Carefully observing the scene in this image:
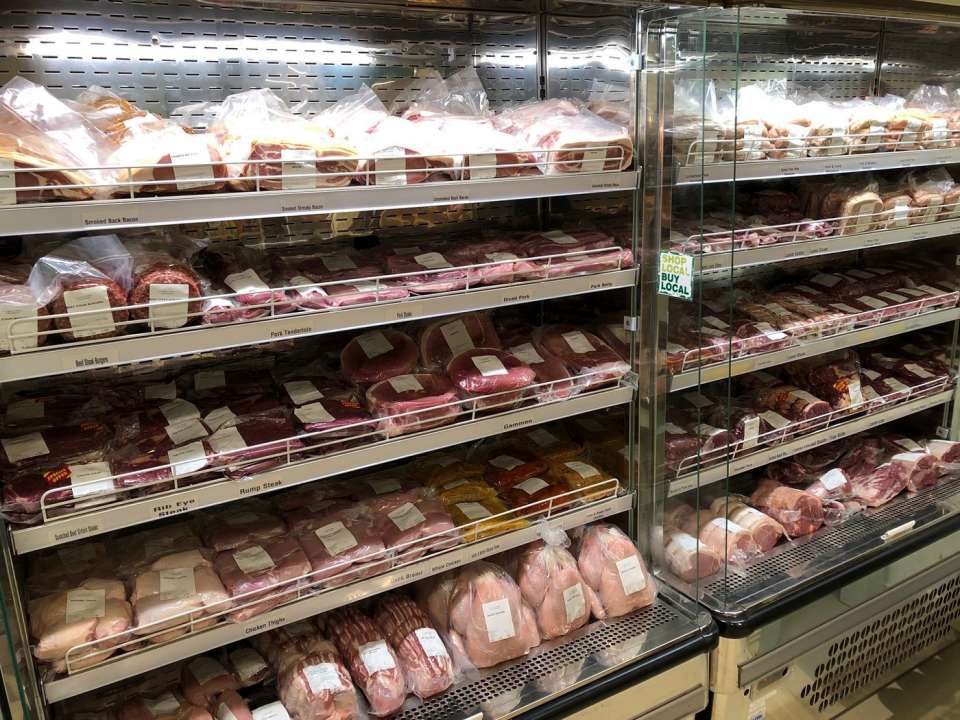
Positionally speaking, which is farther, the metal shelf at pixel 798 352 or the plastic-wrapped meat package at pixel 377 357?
the metal shelf at pixel 798 352

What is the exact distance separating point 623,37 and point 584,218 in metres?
0.52

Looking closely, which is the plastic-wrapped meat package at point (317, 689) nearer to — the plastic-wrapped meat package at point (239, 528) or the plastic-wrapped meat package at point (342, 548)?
the plastic-wrapped meat package at point (342, 548)

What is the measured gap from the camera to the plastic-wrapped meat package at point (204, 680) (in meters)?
1.61

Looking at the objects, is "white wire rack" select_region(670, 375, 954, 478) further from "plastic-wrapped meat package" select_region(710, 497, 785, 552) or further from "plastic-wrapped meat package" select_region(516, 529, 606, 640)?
"plastic-wrapped meat package" select_region(516, 529, 606, 640)

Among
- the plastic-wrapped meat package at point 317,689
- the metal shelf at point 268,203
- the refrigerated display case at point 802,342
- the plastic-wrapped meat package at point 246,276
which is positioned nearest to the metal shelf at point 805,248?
the refrigerated display case at point 802,342

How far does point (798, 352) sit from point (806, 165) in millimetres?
531

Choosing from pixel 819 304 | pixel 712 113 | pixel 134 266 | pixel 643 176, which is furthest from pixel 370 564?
pixel 819 304

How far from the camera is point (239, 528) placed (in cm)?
180

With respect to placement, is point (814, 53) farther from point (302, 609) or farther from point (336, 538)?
point (302, 609)

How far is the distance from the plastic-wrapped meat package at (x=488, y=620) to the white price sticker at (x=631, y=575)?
0.88 ft

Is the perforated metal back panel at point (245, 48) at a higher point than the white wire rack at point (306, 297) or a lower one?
higher

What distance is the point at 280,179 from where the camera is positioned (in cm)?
143

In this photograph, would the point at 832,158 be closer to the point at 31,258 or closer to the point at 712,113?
the point at 712,113

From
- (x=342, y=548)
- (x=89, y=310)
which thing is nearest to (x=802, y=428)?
(x=342, y=548)
